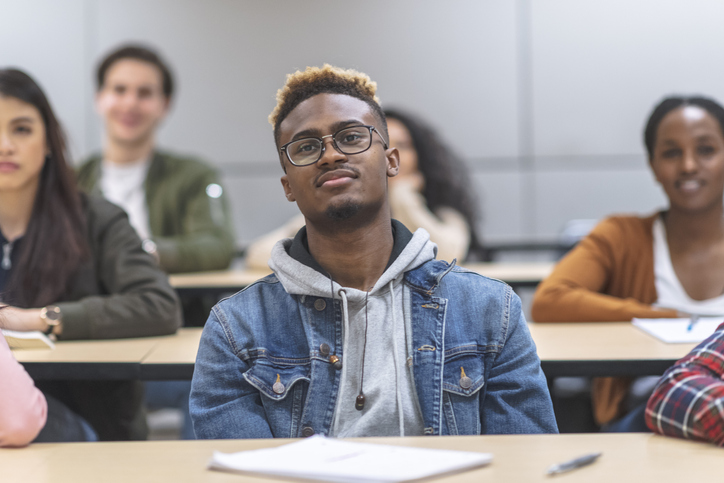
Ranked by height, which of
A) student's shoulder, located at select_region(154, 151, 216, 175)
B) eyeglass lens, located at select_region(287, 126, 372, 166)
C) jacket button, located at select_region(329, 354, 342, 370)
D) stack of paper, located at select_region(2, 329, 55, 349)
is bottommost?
stack of paper, located at select_region(2, 329, 55, 349)

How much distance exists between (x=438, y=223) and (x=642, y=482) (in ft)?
8.24

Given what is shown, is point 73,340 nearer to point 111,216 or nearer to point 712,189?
point 111,216

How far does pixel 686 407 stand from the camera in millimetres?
1005

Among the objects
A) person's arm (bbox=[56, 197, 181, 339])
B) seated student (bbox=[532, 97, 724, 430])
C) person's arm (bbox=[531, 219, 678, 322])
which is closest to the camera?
person's arm (bbox=[56, 197, 181, 339])

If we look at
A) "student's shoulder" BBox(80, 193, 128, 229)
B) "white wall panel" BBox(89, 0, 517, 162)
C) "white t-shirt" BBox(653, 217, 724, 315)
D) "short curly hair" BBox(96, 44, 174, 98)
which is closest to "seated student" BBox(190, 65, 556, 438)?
"student's shoulder" BBox(80, 193, 128, 229)

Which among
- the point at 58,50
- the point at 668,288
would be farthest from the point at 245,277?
the point at 58,50

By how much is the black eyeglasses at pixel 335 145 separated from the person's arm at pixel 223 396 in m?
0.32

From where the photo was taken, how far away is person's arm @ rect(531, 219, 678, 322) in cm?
201

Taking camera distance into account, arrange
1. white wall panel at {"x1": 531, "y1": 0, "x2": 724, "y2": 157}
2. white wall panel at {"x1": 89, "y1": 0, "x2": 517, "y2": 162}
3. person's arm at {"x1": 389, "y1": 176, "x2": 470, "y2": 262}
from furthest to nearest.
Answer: white wall panel at {"x1": 89, "y1": 0, "x2": 517, "y2": 162}
white wall panel at {"x1": 531, "y1": 0, "x2": 724, "y2": 157}
person's arm at {"x1": 389, "y1": 176, "x2": 470, "y2": 262}

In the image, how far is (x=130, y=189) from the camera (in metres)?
3.24

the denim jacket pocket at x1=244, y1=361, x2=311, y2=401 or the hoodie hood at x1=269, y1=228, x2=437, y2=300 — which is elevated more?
the hoodie hood at x1=269, y1=228, x2=437, y2=300

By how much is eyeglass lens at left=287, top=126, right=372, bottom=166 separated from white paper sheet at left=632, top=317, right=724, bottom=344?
0.92m

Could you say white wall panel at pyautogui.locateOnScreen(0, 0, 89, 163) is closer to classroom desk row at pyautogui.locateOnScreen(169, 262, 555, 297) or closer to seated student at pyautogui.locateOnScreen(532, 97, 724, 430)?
classroom desk row at pyautogui.locateOnScreen(169, 262, 555, 297)

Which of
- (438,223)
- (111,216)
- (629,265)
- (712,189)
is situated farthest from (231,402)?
(438,223)
